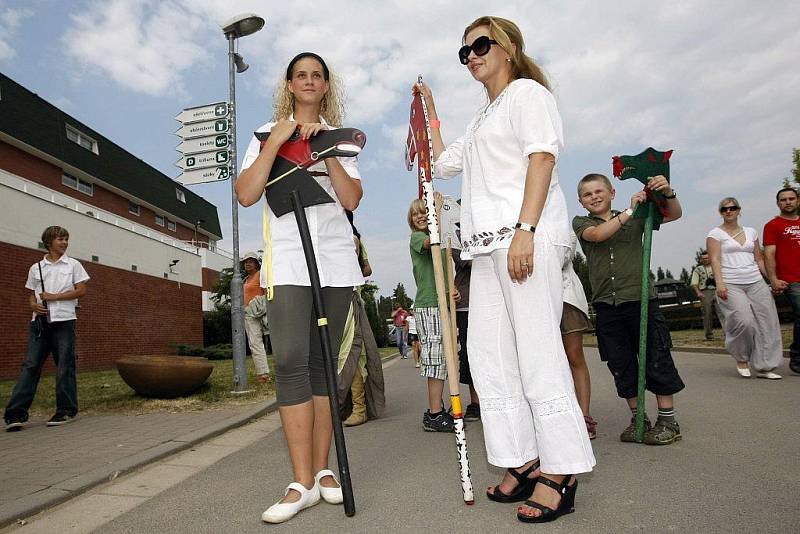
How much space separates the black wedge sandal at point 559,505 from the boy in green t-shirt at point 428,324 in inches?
97.9

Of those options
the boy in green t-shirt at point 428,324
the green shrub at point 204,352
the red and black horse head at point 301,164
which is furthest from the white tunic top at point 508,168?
the green shrub at point 204,352

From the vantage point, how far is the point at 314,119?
129 inches

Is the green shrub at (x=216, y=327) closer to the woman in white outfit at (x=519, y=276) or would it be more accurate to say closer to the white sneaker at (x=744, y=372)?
the white sneaker at (x=744, y=372)

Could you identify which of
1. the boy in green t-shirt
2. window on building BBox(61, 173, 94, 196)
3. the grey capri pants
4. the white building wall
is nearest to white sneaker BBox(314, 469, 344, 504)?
the grey capri pants

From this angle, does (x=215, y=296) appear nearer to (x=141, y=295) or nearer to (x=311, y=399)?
(x=141, y=295)

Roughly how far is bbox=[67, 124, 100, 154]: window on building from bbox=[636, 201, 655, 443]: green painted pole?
99.6 ft

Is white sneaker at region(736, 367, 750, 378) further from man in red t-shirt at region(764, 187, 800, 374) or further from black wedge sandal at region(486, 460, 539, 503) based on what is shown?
black wedge sandal at region(486, 460, 539, 503)

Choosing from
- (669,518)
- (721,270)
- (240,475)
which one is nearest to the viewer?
(669,518)

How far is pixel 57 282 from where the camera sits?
645cm

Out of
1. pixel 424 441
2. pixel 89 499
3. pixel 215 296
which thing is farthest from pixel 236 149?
pixel 215 296

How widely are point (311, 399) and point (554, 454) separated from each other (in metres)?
1.18

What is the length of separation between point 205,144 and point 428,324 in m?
5.23

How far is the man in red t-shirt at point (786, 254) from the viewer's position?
24.2ft

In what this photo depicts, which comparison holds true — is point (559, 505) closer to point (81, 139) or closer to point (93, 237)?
point (93, 237)
